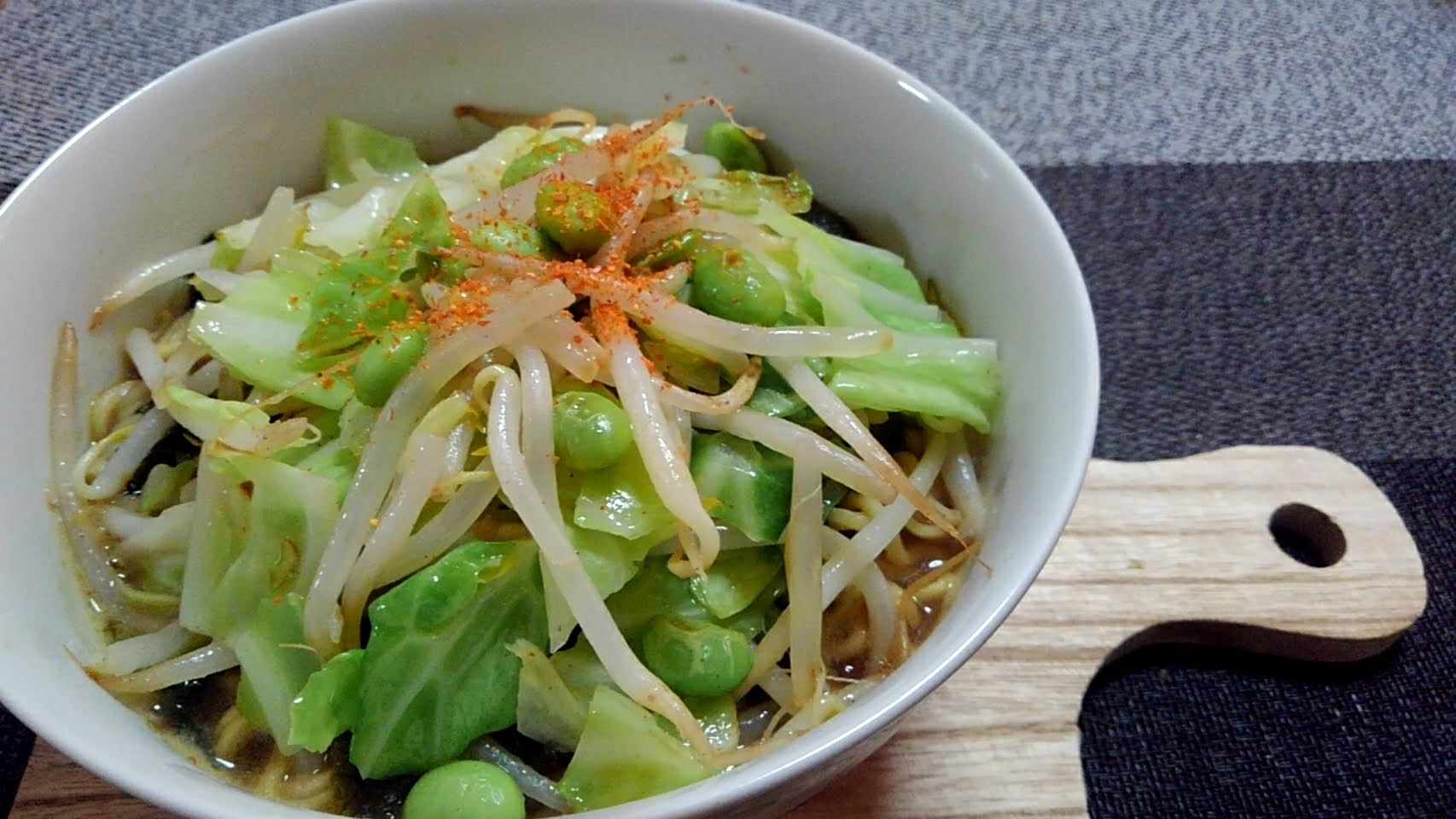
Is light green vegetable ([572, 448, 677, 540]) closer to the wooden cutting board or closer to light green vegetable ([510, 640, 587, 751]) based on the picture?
light green vegetable ([510, 640, 587, 751])

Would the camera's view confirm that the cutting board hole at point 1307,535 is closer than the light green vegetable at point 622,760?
No

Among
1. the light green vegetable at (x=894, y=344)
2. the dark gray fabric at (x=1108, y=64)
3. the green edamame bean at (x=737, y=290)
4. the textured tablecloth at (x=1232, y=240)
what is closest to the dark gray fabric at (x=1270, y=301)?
the textured tablecloth at (x=1232, y=240)

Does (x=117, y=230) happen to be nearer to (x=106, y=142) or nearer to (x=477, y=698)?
(x=106, y=142)

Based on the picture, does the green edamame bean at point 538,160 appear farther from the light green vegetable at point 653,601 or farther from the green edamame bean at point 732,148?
the light green vegetable at point 653,601

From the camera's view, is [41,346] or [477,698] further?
[41,346]

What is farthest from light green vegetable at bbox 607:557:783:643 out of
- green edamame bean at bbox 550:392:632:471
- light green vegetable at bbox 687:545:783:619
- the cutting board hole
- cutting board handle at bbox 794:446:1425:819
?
the cutting board hole

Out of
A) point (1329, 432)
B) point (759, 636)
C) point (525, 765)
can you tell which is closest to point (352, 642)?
point (525, 765)
